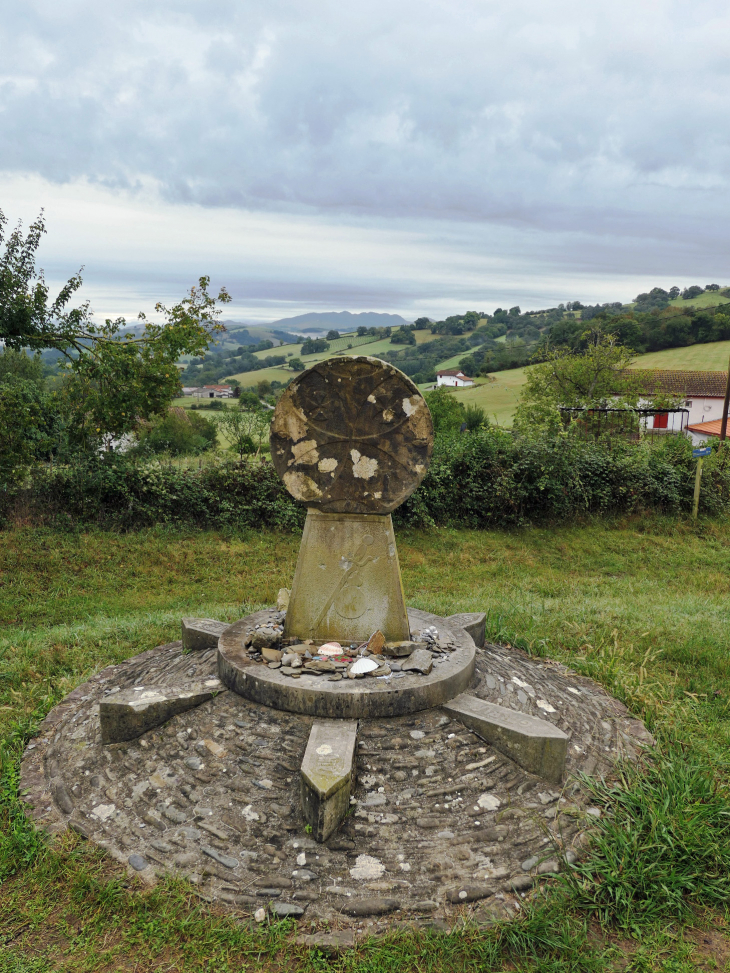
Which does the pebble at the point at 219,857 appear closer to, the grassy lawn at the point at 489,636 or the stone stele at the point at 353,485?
the grassy lawn at the point at 489,636

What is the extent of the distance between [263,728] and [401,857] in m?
1.35

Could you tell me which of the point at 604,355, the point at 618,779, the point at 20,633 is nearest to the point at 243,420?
the point at 20,633

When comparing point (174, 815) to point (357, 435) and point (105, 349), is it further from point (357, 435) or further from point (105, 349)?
point (105, 349)

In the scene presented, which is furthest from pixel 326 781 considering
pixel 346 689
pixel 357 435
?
pixel 357 435

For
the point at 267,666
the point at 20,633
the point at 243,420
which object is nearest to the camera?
the point at 267,666

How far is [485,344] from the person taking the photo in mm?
72938

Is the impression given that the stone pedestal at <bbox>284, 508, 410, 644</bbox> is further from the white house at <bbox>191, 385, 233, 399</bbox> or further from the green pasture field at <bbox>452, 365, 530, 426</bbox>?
the green pasture field at <bbox>452, 365, 530, 426</bbox>

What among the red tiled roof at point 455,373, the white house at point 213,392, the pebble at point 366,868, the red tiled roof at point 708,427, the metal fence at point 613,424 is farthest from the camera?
the red tiled roof at point 455,373

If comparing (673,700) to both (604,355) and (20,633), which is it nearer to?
(20,633)

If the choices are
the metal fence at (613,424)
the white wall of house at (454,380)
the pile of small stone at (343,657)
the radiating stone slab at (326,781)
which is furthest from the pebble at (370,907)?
the white wall of house at (454,380)

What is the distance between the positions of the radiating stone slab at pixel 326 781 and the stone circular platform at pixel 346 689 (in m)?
0.32

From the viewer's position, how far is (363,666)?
4934 mm

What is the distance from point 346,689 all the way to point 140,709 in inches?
62.8

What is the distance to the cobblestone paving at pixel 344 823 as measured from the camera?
367 cm
